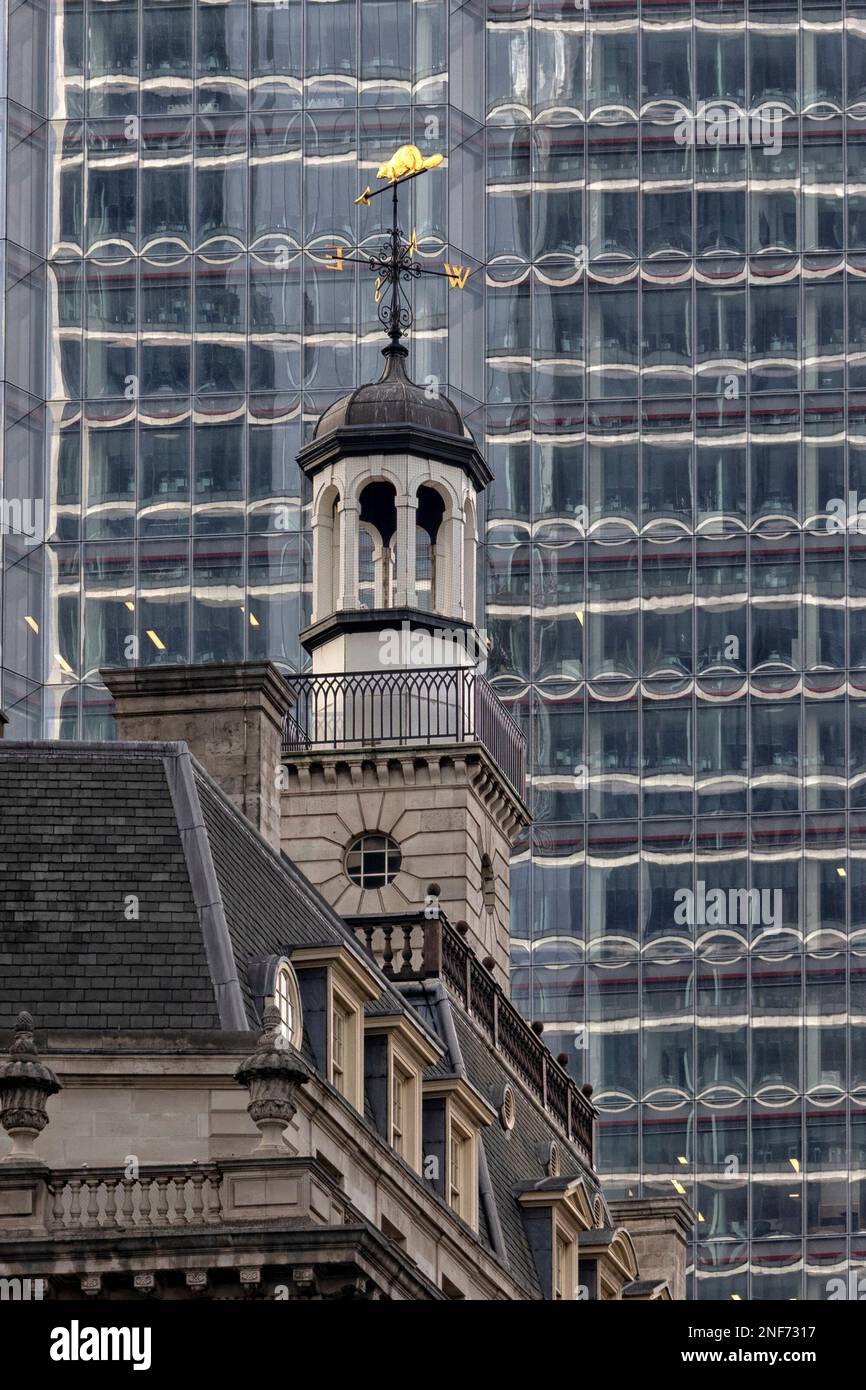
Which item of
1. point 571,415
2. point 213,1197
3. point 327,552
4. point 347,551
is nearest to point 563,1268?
point 213,1197

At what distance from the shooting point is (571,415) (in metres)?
115

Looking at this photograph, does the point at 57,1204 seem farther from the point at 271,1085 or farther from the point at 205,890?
the point at 205,890

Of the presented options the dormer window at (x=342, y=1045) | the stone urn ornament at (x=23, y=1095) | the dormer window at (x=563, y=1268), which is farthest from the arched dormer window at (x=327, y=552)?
the stone urn ornament at (x=23, y=1095)

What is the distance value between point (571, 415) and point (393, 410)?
5587 cm

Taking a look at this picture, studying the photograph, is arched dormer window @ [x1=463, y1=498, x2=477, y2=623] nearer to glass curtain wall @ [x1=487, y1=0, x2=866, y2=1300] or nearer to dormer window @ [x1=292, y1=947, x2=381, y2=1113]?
Answer: dormer window @ [x1=292, y1=947, x2=381, y2=1113]

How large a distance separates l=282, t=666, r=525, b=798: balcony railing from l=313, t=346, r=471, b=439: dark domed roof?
364cm

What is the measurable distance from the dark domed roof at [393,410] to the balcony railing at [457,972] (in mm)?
10716

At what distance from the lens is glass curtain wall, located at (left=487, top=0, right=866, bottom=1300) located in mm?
107000

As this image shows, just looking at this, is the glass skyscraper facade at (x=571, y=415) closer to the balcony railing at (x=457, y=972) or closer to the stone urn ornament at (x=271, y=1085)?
the balcony railing at (x=457, y=972)

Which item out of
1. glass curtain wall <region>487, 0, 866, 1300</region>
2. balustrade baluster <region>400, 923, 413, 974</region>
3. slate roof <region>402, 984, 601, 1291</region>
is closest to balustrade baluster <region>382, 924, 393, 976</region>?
balustrade baluster <region>400, 923, 413, 974</region>

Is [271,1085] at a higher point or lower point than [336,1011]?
lower

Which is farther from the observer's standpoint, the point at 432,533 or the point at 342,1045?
the point at 432,533
